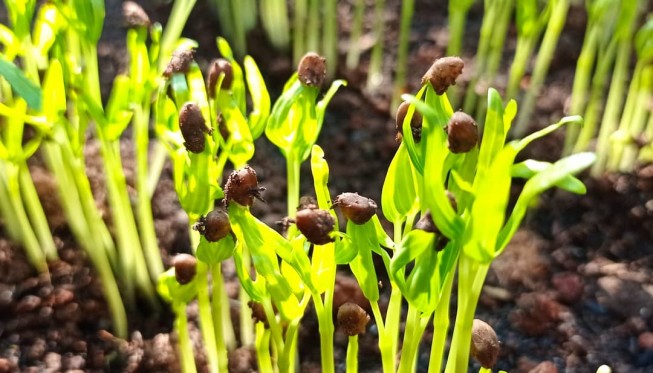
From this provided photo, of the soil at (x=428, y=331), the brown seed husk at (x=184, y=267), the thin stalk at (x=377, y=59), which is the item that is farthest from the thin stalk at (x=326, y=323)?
the thin stalk at (x=377, y=59)

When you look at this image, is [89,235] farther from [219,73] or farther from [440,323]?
[440,323]

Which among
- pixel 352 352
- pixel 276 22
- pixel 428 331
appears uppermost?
pixel 276 22

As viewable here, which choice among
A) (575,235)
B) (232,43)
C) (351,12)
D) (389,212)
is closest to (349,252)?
(389,212)

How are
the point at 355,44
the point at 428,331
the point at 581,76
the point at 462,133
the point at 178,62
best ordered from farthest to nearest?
the point at 355,44 → the point at 581,76 → the point at 428,331 → the point at 178,62 → the point at 462,133

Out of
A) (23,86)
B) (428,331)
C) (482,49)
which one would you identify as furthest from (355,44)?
(23,86)

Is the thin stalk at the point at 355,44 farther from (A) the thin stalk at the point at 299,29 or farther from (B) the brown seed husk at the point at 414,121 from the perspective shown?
(B) the brown seed husk at the point at 414,121
